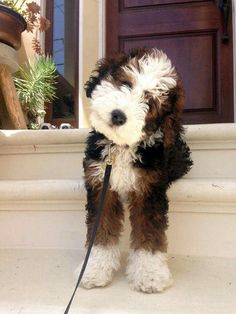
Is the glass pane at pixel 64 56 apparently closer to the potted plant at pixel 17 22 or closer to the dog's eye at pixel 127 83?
the potted plant at pixel 17 22

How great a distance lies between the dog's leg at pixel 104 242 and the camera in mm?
1374

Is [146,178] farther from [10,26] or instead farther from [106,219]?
[10,26]

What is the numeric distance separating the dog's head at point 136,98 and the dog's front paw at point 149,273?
Answer: 0.39 metres

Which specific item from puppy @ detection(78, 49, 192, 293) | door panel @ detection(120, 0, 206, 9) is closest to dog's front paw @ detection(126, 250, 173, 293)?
puppy @ detection(78, 49, 192, 293)

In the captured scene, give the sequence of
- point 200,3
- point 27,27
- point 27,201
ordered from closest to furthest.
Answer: point 27,201
point 27,27
point 200,3

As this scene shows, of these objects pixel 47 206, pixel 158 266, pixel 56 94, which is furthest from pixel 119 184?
pixel 56 94

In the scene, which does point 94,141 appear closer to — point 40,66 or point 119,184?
point 119,184

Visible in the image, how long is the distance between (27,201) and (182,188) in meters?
0.68

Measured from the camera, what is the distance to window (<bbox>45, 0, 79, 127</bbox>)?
10.6ft

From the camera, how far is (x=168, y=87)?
1320mm

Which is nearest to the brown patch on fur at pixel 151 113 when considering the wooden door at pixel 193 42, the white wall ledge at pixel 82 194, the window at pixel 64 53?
the white wall ledge at pixel 82 194

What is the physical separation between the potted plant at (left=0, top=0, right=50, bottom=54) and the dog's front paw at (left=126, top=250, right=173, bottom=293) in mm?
1653

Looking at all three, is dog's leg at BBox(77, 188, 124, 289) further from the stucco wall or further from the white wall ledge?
the stucco wall

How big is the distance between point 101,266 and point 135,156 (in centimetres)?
40
